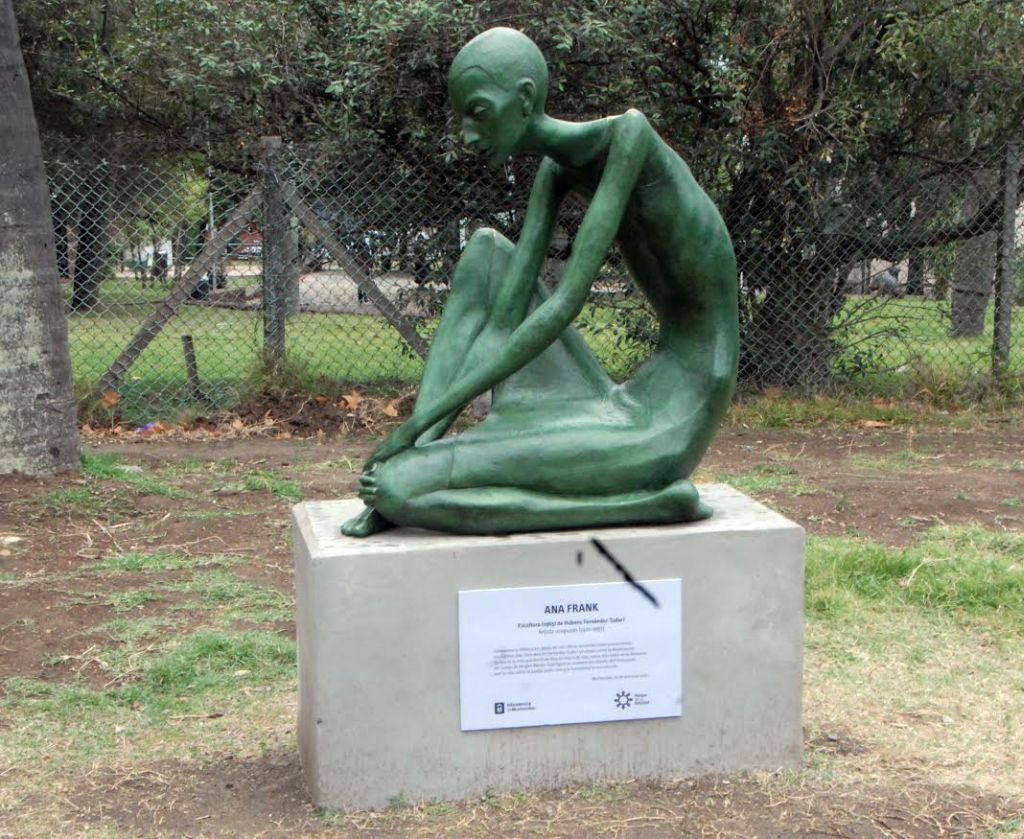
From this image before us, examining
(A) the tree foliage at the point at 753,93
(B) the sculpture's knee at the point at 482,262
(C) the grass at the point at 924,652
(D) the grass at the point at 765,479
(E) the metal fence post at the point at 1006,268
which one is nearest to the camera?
(B) the sculpture's knee at the point at 482,262

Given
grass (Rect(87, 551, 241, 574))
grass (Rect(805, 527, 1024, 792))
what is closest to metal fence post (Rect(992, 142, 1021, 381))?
grass (Rect(805, 527, 1024, 792))

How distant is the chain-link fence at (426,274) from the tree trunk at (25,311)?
5.15 ft

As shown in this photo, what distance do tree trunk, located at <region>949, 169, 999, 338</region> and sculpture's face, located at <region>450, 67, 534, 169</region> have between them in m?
6.53

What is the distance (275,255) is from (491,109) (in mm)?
5240

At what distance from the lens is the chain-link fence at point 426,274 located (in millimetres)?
8188

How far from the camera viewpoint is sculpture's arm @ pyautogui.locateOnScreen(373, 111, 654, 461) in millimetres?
3168

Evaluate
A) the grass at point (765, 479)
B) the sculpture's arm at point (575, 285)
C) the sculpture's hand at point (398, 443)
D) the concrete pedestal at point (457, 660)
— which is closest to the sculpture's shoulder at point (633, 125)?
the sculpture's arm at point (575, 285)

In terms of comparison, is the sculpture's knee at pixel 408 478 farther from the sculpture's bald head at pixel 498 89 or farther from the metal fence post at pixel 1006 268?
the metal fence post at pixel 1006 268

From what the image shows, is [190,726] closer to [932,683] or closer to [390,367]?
[932,683]

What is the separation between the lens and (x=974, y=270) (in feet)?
29.8

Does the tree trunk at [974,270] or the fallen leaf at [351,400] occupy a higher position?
the tree trunk at [974,270]

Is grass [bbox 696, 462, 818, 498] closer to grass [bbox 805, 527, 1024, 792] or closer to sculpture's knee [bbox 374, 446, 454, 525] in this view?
grass [bbox 805, 527, 1024, 792]

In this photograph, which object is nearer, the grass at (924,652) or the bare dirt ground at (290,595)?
the bare dirt ground at (290,595)

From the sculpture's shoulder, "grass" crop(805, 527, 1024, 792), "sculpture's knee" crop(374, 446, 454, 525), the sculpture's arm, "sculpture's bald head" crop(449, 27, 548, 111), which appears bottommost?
"grass" crop(805, 527, 1024, 792)
